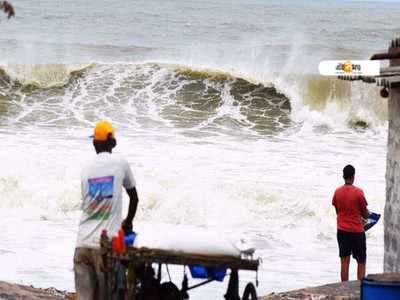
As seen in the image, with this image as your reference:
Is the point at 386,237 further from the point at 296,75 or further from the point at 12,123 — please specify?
the point at 296,75

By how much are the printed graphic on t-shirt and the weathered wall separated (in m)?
4.08

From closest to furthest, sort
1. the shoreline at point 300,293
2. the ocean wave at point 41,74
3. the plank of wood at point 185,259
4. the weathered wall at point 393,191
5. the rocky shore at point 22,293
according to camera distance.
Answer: the plank of wood at point 185,259
the rocky shore at point 22,293
the shoreline at point 300,293
the weathered wall at point 393,191
the ocean wave at point 41,74

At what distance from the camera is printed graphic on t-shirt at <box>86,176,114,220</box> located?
7273mm

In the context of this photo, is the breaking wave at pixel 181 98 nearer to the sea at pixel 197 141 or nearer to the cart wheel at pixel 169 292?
the sea at pixel 197 141

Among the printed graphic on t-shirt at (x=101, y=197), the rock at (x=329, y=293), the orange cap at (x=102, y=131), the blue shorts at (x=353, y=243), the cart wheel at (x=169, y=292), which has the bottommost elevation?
the rock at (x=329, y=293)

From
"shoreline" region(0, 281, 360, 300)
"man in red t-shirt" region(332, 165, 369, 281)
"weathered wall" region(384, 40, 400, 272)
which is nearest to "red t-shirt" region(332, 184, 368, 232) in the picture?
"man in red t-shirt" region(332, 165, 369, 281)

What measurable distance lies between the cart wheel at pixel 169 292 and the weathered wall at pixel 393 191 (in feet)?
12.5

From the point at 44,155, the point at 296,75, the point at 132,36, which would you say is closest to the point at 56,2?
the point at 132,36

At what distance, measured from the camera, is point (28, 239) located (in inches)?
563

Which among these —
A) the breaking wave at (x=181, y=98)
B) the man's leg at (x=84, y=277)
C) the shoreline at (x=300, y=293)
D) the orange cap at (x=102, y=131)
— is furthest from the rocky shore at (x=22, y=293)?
the breaking wave at (x=181, y=98)

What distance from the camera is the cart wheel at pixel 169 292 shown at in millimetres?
7203

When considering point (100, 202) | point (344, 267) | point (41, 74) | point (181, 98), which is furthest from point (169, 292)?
point (41, 74)

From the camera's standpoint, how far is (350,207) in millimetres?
11070

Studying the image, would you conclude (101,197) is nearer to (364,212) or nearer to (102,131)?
(102,131)
